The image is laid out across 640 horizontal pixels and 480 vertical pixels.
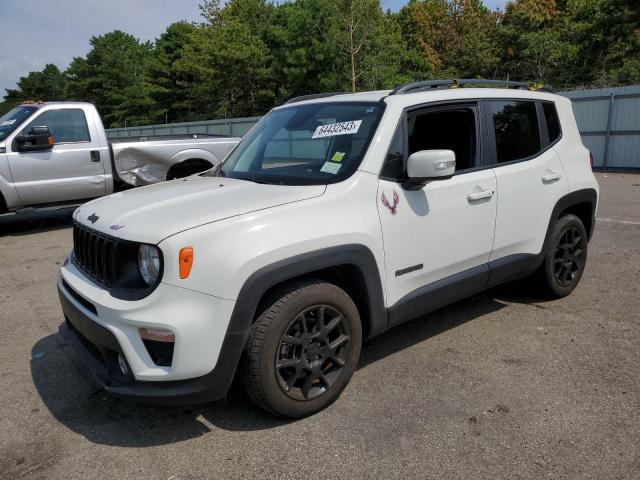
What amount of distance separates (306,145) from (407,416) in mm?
1847

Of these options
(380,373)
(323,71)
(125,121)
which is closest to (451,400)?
(380,373)

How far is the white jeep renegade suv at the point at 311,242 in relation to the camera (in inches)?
101

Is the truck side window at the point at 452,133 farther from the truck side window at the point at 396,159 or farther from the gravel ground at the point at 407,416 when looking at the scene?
the gravel ground at the point at 407,416

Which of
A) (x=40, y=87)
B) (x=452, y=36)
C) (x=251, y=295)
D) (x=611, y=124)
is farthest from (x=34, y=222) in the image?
(x=40, y=87)

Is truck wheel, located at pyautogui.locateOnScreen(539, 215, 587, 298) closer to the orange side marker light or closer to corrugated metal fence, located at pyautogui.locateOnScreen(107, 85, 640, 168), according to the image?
the orange side marker light

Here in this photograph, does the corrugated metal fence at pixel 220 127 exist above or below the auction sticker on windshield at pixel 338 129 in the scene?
above

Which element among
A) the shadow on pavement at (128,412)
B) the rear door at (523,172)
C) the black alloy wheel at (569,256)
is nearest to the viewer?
the shadow on pavement at (128,412)

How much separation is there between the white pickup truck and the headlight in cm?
628

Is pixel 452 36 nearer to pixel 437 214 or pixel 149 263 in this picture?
pixel 437 214

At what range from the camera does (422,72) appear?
4269 centimetres

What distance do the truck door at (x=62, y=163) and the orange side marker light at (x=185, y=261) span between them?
6.63 m

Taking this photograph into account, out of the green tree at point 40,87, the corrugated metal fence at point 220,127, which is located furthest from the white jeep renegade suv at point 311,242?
the green tree at point 40,87

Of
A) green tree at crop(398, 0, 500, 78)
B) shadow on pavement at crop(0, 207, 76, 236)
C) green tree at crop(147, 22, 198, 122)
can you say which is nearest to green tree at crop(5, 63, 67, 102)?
green tree at crop(147, 22, 198, 122)

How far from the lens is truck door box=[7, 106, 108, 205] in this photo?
795 centimetres
